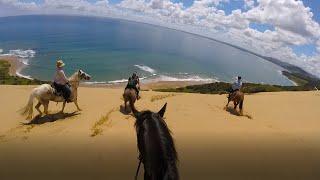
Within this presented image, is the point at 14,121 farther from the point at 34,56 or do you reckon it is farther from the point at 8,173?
the point at 34,56

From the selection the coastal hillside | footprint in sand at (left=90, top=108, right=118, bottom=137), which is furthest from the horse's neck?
the coastal hillside

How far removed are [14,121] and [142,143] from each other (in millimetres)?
12063

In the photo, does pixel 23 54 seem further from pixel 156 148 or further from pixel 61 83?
pixel 156 148

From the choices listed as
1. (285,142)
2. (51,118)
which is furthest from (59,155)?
(285,142)

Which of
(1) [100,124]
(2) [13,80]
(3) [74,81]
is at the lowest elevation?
(2) [13,80]

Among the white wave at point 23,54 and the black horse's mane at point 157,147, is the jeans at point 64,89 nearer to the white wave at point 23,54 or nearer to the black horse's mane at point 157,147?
the black horse's mane at point 157,147

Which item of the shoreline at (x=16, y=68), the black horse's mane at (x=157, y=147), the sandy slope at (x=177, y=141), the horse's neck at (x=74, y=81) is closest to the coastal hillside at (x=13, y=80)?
the shoreline at (x=16, y=68)

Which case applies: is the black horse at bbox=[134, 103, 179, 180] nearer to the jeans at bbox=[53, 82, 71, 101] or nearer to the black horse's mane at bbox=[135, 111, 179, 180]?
the black horse's mane at bbox=[135, 111, 179, 180]

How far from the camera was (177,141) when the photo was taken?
548 inches

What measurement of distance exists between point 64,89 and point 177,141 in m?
5.51

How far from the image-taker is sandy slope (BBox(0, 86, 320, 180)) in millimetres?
10891

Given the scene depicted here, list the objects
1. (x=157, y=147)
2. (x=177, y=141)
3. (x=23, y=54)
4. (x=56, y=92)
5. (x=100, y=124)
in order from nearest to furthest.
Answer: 1. (x=157, y=147)
2. (x=177, y=141)
3. (x=100, y=124)
4. (x=56, y=92)
5. (x=23, y=54)

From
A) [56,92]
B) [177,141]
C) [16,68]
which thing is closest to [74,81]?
[56,92]

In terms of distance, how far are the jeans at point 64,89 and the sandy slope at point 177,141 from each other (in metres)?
1.01
